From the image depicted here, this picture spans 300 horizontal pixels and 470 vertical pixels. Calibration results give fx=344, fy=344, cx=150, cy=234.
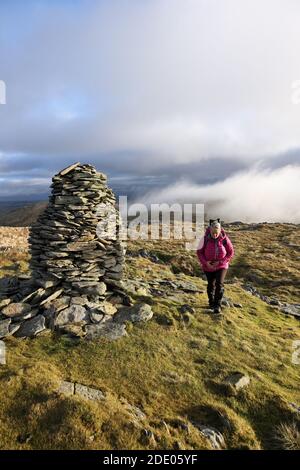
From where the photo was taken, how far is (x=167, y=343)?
519 inches

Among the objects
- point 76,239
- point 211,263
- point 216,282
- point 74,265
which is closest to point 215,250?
point 211,263

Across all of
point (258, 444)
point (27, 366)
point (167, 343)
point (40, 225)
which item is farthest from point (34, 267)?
point (258, 444)

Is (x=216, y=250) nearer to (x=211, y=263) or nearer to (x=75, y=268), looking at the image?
(x=211, y=263)

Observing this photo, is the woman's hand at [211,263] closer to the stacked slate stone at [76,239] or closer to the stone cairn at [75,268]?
the stone cairn at [75,268]

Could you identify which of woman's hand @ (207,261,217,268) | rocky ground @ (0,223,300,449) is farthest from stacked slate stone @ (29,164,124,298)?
woman's hand @ (207,261,217,268)

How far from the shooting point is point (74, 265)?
48.6ft

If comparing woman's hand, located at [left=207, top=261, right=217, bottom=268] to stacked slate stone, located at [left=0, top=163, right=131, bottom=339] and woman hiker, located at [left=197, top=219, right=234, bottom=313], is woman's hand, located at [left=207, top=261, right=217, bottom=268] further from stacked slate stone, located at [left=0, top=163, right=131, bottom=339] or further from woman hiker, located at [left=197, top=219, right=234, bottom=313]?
stacked slate stone, located at [left=0, top=163, right=131, bottom=339]

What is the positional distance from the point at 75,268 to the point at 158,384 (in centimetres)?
612

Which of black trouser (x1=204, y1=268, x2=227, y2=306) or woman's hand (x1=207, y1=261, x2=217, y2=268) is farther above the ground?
woman's hand (x1=207, y1=261, x2=217, y2=268)

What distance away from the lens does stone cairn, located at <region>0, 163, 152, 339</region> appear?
13724 mm

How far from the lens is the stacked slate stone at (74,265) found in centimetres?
1372

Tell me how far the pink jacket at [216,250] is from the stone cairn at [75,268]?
3.32 metres

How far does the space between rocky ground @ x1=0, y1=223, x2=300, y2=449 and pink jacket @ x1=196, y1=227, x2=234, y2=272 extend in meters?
2.56

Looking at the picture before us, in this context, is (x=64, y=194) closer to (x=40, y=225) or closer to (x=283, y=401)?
(x=40, y=225)
